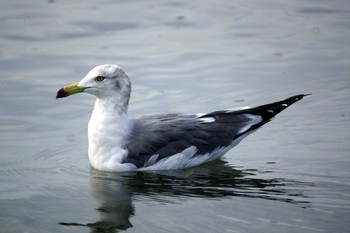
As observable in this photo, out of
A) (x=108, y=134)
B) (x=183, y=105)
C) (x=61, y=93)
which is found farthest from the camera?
(x=183, y=105)

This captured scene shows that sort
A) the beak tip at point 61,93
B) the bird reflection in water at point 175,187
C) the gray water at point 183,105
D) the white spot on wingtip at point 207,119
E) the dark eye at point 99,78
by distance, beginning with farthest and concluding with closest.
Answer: the white spot on wingtip at point 207,119 → the dark eye at point 99,78 → the beak tip at point 61,93 → the bird reflection in water at point 175,187 → the gray water at point 183,105

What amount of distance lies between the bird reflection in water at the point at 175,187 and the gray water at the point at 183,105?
22mm

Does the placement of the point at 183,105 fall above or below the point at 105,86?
below

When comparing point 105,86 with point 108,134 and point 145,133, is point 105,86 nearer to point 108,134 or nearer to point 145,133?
point 108,134

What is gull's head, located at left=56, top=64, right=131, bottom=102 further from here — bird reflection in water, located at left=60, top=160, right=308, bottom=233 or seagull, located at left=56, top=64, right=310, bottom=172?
bird reflection in water, located at left=60, top=160, right=308, bottom=233

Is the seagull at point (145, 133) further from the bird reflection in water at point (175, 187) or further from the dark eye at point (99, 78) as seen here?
the bird reflection in water at point (175, 187)

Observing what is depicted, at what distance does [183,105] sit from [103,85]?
7.09ft

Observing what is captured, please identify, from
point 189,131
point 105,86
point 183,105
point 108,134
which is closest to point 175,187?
point 189,131

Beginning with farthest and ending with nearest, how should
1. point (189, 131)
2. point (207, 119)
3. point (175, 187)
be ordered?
1. point (207, 119)
2. point (189, 131)
3. point (175, 187)

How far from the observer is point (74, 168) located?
9188mm

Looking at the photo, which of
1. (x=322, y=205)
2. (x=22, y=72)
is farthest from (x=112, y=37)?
(x=322, y=205)

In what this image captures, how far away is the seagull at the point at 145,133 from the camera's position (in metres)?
9.05

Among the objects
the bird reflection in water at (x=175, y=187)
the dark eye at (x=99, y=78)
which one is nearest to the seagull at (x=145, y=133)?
the dark eye at (x=99, y=78)

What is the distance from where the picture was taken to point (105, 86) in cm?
922
